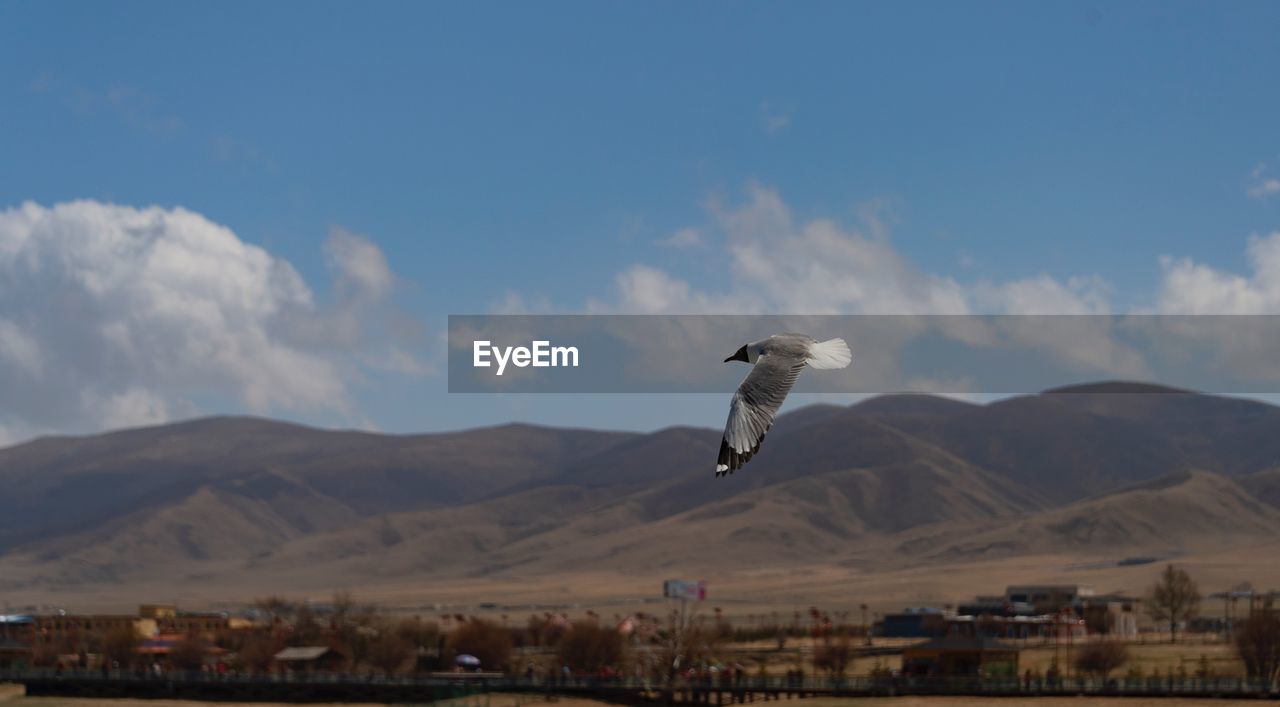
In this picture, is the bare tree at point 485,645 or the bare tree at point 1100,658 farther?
the bare tree at point 485,645

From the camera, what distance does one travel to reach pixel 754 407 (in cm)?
2097

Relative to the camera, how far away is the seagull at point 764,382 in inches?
800

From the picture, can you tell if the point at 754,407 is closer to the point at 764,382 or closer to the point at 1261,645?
the point at 764,382

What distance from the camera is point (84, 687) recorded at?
12519 cm

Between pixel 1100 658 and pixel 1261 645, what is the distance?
11.2 m

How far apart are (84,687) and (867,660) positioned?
5253 cm

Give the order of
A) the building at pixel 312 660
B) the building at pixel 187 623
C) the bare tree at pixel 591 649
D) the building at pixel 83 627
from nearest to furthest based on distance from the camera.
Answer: the bare tree at pixel 591 649 < the building at pixel 312 660 < the building at pixel 83 627 < the building at pixel 187 623

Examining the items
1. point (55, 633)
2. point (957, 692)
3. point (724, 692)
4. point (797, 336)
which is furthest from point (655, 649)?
point (797, 336)

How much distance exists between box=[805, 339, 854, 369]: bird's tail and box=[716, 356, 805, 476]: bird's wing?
18 cm

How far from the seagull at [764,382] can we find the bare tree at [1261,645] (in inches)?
3722

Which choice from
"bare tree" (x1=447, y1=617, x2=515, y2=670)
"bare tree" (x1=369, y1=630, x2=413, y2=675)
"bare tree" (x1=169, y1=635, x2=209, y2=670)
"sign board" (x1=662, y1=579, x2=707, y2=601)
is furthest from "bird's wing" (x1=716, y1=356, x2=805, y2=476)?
"sign board" (x1=662, y1=579, x2=707, y2=601)

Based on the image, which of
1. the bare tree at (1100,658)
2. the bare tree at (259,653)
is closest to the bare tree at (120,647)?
the bare tree at (259,653)

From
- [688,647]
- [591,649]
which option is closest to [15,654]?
[591,649]

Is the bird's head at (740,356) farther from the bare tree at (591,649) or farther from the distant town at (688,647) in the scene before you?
the bare tree at (591,649)
